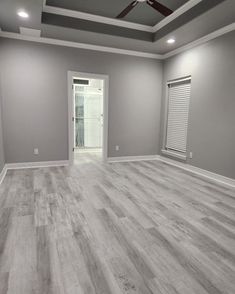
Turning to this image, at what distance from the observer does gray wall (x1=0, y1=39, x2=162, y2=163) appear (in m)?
4.23

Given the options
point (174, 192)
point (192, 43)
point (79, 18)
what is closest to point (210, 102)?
point (192, 43)

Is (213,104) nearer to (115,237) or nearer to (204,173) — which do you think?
(204,173)

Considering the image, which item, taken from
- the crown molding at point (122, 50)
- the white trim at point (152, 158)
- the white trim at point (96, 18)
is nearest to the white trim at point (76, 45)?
the crown molding at point (122, 50)

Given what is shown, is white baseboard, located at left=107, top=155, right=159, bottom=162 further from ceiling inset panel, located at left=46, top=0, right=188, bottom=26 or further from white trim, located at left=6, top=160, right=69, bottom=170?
ceiling inset panel, located at left=46, top=0, right=188, bottom=26

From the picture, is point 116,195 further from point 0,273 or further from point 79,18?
point 79,18

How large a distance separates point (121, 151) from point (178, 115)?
5.64 feet

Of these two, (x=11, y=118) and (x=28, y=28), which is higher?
(x=28, y=28)

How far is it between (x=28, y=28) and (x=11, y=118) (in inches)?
70.5

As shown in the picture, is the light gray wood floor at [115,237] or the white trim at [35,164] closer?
the light gray wood floor at [115,237]

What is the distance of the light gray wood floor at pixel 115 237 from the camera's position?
1508 millimetres

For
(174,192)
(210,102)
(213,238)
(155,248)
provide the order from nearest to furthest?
1. (155,248)
2. (213,238)
3. (174,192)
4. (210,102)

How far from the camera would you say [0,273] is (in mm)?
1564

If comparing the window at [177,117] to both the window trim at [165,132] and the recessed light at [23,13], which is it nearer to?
the window trim at [165,132]

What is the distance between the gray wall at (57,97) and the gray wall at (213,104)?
1205mm
